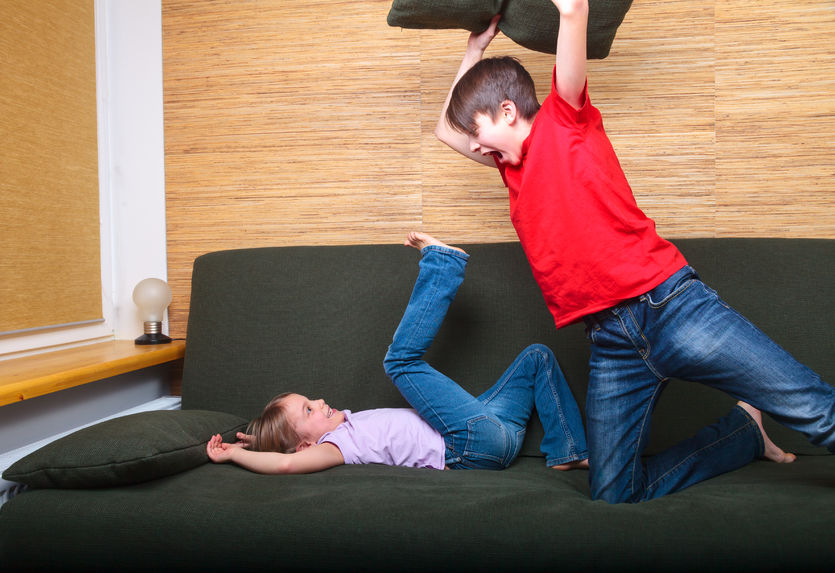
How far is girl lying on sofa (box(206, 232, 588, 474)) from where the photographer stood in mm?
1571

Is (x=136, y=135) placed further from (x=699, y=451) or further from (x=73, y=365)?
(x=699, y=451)

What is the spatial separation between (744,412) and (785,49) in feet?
4.14

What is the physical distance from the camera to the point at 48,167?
2045 mm

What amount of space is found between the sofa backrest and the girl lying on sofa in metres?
0.09

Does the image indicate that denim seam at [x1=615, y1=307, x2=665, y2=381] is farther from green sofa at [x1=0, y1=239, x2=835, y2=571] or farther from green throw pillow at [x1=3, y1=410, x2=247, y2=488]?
green throw pillow at [x1=3, y1=410, x2=247, y2=488]

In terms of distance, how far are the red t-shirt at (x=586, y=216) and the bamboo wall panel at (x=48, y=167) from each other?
1602 mm

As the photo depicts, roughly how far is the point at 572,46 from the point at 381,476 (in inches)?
41.1

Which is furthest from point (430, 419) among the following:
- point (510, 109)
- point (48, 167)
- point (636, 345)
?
point (48, 167)

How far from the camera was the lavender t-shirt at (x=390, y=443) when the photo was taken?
160cm

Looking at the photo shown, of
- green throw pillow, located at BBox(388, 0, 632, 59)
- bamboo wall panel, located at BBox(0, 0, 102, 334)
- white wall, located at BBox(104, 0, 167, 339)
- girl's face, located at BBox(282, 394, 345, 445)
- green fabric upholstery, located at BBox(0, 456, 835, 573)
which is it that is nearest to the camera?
green fabric upholstery, located at BBox(0, 456, 835, 573)

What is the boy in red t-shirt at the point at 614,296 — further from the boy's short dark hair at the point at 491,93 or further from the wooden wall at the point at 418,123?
the wooden wall at the point at 418,123

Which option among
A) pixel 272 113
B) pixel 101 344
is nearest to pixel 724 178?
pixel 272 113

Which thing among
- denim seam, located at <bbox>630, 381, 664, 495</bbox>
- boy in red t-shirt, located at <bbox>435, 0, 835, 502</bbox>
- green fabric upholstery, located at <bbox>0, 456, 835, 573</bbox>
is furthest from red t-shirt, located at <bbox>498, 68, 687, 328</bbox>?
green fabric upholstery, located at <bbox>0, 456, 835, 573</bbox>

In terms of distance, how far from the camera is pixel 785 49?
1990 millimetres
